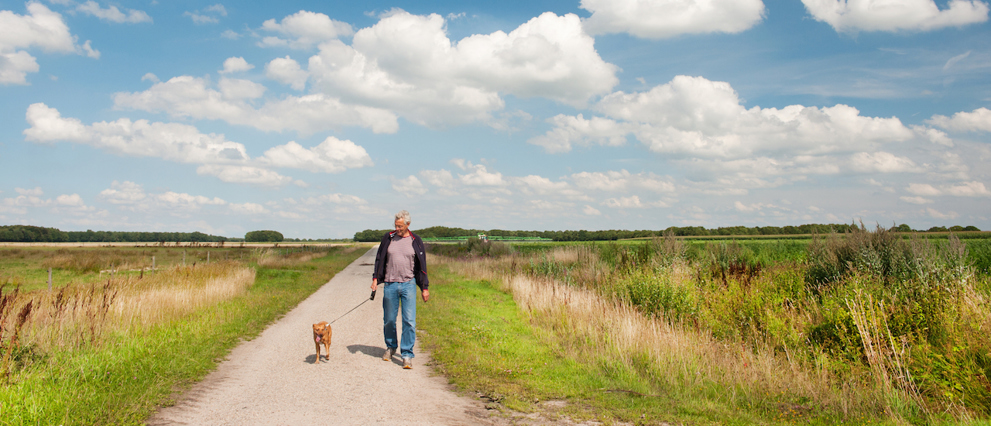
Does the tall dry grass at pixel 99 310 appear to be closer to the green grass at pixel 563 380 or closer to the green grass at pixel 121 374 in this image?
the green grass at pixel 121 374

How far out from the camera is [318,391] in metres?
6.06

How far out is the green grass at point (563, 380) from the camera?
19.4 feet

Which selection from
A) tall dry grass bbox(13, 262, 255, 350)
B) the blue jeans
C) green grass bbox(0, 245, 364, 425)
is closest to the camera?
green grass bbox(0, 245, 364, 425)

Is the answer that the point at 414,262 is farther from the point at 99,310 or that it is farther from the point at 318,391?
the point at 99,310

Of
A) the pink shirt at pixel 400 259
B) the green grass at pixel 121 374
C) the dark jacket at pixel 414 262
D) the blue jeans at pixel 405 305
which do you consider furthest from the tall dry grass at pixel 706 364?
the green grass at pixel 121 374

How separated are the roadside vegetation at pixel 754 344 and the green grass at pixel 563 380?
31 mm

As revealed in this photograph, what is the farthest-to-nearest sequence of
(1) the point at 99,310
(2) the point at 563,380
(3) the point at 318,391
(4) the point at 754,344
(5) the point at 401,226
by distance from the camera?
(4) the point at 754,344
(1) the point at 99,310
(5) the point at 401,226
(2) the point at 563,380
(3) the point at 318,391

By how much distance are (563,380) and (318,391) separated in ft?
10.6

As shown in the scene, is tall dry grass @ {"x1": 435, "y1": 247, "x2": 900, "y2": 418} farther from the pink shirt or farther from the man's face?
the man's face

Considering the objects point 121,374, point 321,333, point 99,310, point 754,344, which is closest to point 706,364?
point 754,344

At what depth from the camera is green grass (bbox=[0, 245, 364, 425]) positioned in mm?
5152

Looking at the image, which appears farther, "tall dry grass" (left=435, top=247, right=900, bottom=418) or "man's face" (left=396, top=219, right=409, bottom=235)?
"man's face" (left=396, top=219, right=409, bottom=235)

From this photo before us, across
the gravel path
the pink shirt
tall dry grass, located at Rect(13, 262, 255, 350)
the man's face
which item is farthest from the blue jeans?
tall dry grass, located at Rect(13, 262, 255, 350)

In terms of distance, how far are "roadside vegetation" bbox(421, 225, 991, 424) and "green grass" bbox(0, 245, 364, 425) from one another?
361 centimetres
